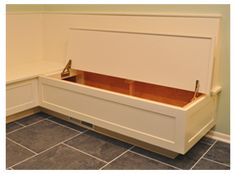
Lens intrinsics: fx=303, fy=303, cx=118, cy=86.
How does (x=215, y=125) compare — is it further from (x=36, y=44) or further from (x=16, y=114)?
(x=36, y=44)

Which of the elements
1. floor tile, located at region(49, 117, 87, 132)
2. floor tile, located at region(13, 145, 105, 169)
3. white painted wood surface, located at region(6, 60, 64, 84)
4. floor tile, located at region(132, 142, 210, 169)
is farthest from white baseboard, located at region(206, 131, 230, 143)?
white painted wood surface, located at region(6, 60, 64, 84)

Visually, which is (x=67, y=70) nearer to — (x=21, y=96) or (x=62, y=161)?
(x=21, y=96)

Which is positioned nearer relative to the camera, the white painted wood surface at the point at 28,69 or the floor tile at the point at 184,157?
the floor tile at the point at 184,157

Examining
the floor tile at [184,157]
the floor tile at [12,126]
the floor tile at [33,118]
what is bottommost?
the floor tile at [184,157]

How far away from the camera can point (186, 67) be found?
2.21 meters

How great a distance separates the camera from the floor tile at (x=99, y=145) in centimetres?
218

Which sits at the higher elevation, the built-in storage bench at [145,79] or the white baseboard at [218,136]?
the built-in storage bench at [145,79]

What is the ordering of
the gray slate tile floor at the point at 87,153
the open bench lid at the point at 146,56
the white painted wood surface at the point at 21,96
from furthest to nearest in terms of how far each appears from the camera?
the white painted wood surface at the point at 21,96, the open bench lid at the point at 146,56, the gray slate tile floor at the point at 87,153

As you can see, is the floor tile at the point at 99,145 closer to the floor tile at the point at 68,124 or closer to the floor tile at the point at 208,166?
the floor tile at the point at 68,124

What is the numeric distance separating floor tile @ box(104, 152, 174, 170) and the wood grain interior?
1.96 ft

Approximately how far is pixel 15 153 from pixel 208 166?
1.36m

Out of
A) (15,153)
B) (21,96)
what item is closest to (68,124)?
(21,96)

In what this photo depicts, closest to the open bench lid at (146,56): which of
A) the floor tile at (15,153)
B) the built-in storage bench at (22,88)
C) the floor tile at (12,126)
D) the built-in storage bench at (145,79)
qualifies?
the built-in storage bench at (145,79)

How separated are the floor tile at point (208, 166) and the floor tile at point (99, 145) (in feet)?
1.74
